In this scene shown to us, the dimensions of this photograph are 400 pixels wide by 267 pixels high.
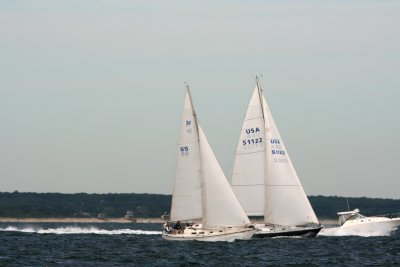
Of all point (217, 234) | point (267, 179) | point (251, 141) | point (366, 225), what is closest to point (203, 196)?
point (217, 234)

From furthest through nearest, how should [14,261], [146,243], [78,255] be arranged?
[146,243] < [78,255] < [14,261]

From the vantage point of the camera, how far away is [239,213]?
9931 cm

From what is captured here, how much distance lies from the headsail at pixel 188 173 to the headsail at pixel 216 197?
0.59m

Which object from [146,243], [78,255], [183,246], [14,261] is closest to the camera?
[14,261]

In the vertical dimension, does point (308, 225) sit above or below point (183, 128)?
below

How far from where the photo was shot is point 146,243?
10300cm

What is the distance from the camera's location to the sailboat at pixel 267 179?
103312 millimetres

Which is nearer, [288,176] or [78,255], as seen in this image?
[78,255]

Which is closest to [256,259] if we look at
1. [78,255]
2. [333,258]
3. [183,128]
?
[333,258]

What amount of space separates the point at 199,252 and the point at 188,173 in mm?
12191

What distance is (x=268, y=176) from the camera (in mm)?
103875

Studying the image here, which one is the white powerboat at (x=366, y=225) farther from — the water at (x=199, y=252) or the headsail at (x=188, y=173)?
the headsail at (x=188, y=173)

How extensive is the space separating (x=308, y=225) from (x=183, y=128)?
615 inches

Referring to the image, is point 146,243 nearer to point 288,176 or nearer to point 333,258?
point 288,176
